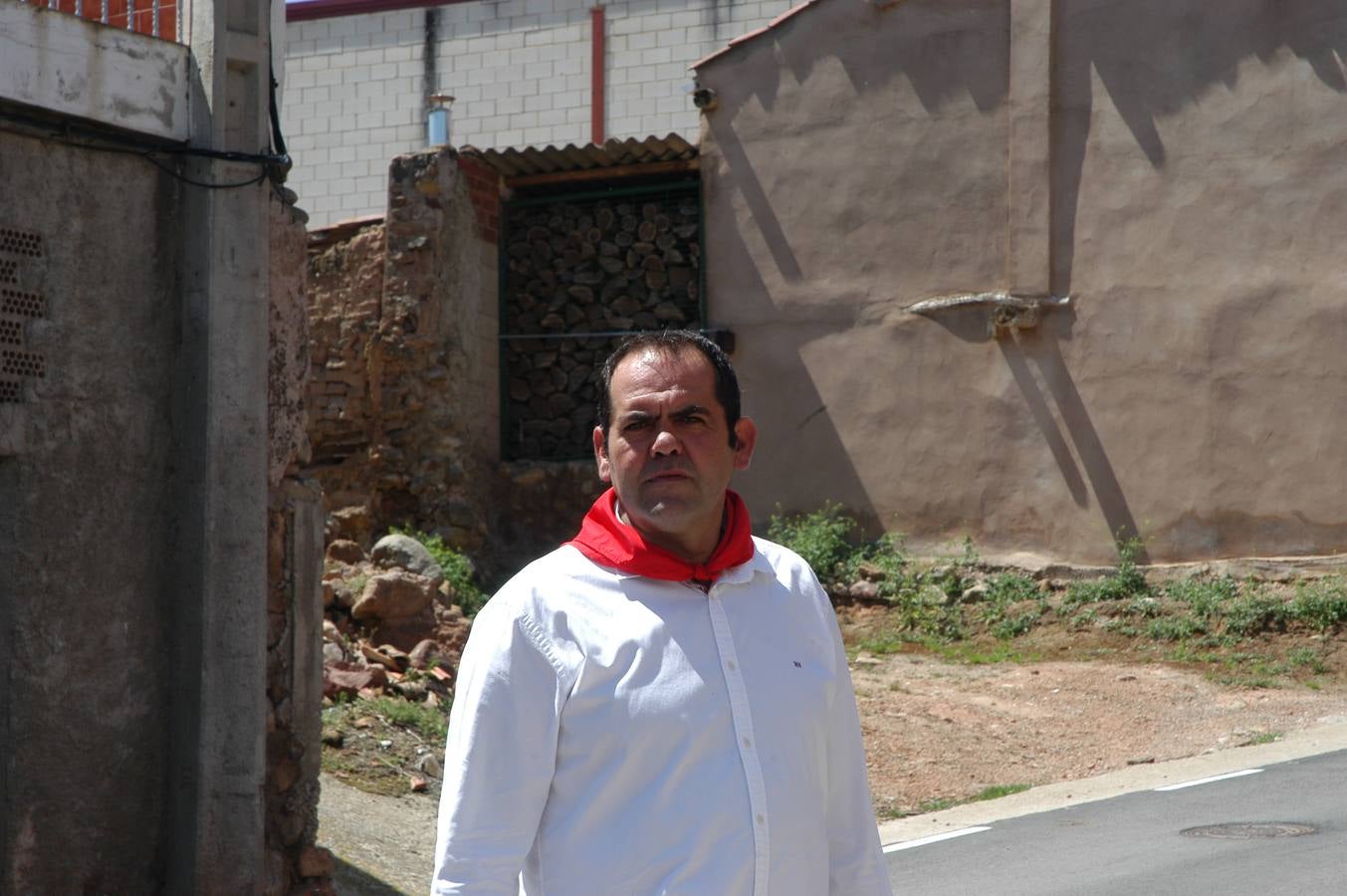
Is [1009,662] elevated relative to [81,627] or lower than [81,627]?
lower

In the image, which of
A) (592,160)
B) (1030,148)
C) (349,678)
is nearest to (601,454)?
(349,678)

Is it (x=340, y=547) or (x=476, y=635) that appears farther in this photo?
(x=340, y=547)

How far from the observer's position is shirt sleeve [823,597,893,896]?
9.41 feet

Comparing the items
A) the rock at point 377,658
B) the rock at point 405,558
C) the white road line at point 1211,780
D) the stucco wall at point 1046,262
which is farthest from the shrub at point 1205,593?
the rock at point 377,658

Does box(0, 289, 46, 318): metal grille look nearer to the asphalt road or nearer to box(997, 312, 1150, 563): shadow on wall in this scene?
Answer: the asphalt road

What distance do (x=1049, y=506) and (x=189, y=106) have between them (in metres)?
10.3

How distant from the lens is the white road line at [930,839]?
8.27 m

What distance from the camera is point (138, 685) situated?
6359mm

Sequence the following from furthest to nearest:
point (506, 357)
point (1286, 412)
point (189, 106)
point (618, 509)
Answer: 1. point (506, 357)
2. point (1286, 412)
3. point (189, 106)
4. point (618, 509)

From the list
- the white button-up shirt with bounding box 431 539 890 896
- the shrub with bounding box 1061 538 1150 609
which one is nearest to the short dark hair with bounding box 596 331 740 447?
the white button-up shirt with bounding box 431 539 890 896

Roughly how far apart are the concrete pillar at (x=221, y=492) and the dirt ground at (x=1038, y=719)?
4.13 m

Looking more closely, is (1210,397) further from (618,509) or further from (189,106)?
(618,509)

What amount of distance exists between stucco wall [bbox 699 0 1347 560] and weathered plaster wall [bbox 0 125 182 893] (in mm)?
9912

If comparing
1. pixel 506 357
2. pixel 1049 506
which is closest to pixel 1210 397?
pixel 1049 506
